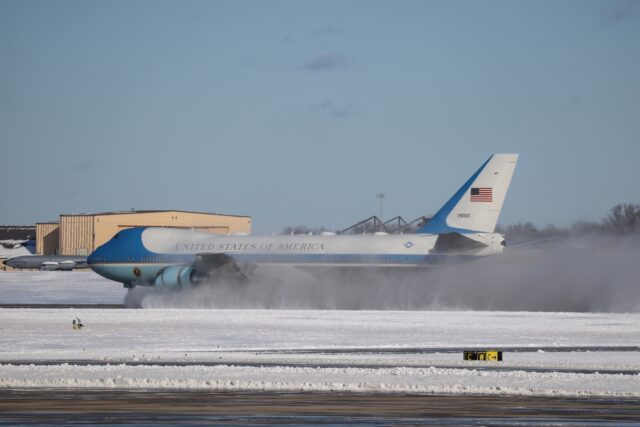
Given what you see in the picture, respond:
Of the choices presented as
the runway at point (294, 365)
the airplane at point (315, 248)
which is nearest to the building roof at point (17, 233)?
the airplane at point (315, 248)

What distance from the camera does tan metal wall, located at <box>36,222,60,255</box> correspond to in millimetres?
133375

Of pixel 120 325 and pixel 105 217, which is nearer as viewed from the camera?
pixel 120 325

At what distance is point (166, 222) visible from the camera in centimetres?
12262

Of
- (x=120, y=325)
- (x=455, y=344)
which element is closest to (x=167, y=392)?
(x=455, y=344)

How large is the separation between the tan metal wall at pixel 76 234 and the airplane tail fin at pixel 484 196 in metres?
72.8

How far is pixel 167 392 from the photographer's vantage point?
18953 mm

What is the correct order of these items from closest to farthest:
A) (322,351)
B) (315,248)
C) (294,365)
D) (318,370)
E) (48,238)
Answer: (318,370) → (294,365) → (322,351) → (315,248) → (48,238)

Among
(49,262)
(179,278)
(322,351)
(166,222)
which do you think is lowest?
(322,351)

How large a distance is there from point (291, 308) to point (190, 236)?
9712mm

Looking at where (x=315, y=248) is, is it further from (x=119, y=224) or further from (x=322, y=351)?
(x=119, y=224)

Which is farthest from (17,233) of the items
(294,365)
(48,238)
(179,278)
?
(294,365)

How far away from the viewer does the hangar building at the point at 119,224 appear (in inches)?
4749

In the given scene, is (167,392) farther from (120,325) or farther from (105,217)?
(105,217)

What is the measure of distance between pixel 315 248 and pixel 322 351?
2892 centimetres
